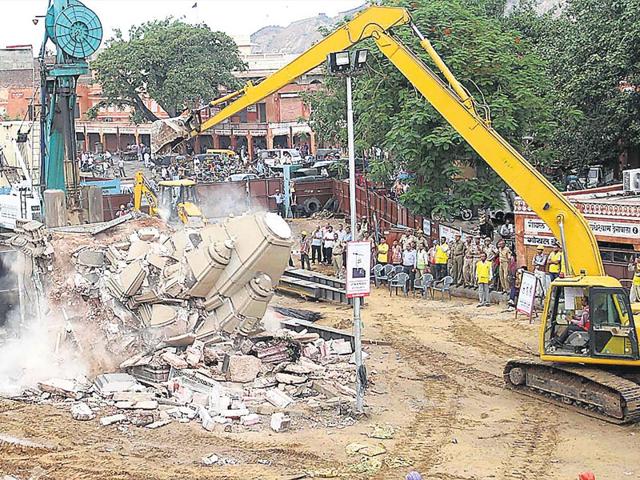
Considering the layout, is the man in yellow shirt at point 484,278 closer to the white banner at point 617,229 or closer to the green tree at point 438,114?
the white banner at point 617,229

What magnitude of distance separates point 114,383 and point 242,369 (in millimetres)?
2202

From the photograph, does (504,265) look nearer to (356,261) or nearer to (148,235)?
(148,235)

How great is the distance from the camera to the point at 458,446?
14.2 meters

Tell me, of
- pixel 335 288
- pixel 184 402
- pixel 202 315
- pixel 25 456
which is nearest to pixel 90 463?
pixel 25 456

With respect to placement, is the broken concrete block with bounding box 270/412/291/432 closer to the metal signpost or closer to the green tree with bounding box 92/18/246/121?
the metal signpost

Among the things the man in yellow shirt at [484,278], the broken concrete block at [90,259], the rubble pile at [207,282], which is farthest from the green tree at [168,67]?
the rubble pile at [207,282]

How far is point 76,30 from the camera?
25.9m

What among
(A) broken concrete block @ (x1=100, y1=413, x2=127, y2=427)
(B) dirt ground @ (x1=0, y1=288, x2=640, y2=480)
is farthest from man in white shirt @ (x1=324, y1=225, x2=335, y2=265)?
(A) broken concrete block @ (x1=100, y1=413, x2=127, y2=427)

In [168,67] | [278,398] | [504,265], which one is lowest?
[278,398]

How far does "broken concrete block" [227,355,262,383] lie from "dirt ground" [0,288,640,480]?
1.93 metres

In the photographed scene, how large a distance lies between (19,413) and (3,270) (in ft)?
15.1

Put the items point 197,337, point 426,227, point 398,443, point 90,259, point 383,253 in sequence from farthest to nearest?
point 426,227, point 383,253, point 90,259, point 197,337, point 398,443

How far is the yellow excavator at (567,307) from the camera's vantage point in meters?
15.0

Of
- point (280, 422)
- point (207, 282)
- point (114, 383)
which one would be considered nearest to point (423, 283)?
point (207, 282)
